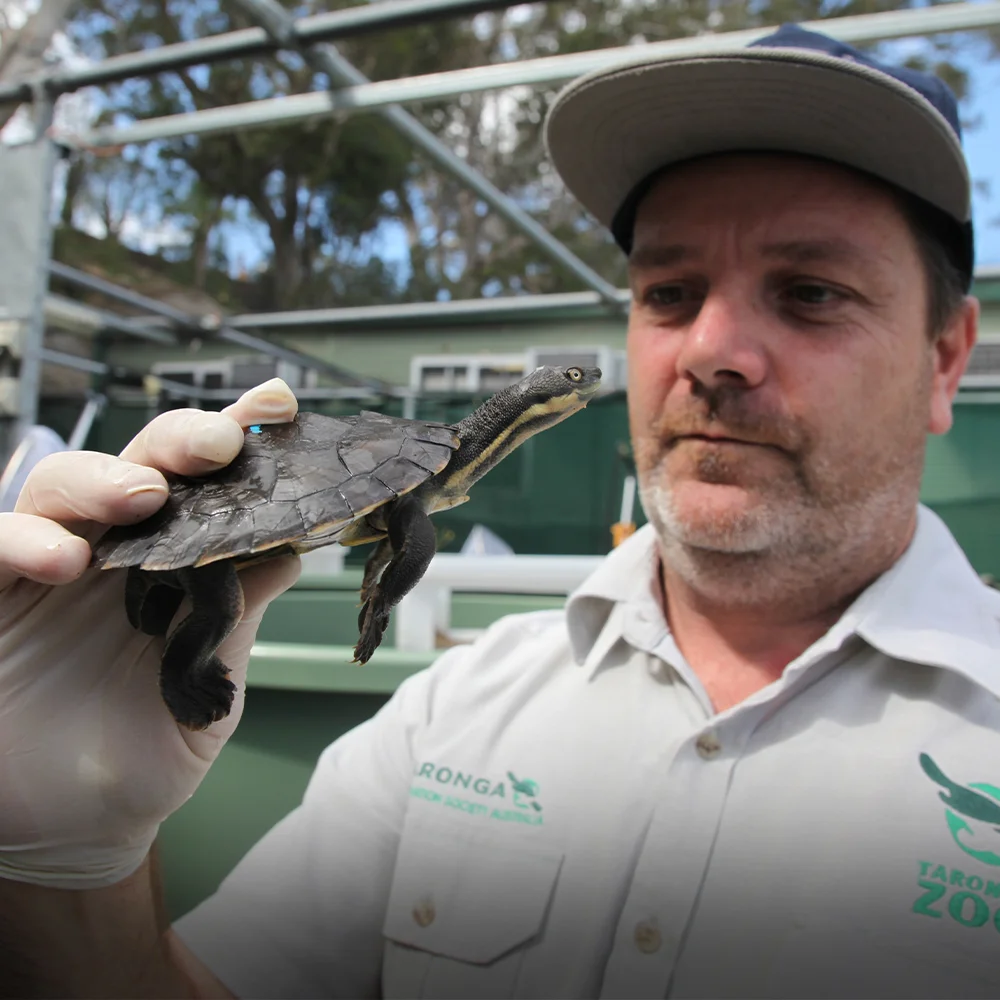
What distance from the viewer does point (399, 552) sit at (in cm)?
60

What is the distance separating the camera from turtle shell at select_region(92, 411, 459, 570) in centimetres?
58

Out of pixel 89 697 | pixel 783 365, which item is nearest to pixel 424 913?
pixel 89 697

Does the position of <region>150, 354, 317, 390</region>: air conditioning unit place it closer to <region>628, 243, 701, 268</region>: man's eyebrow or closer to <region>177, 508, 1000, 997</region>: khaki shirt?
<region>628, 243, 701, 268</region>: man's eyebrow

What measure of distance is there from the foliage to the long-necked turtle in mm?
1900

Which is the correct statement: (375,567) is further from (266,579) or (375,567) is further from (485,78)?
(485,78)

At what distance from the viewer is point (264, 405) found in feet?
2.22

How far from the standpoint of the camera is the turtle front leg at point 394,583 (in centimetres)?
55

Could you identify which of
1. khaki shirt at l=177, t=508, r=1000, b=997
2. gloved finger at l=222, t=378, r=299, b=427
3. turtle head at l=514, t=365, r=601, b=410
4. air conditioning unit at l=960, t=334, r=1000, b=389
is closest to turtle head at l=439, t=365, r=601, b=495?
turtle head at l=514, t=365, r=601, b=410

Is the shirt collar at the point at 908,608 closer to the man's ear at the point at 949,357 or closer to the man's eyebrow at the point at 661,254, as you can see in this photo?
the man's ear at the point at 949,357

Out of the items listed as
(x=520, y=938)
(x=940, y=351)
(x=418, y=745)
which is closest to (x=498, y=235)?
(x=940, y=351)

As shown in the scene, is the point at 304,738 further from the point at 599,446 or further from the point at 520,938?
the point at 599,446

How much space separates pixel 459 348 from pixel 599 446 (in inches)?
81.2

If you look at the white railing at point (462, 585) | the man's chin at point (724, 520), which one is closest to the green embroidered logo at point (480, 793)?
the white railing at point (462, 585)

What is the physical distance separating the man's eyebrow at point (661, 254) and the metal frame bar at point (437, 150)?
1.63 metres
